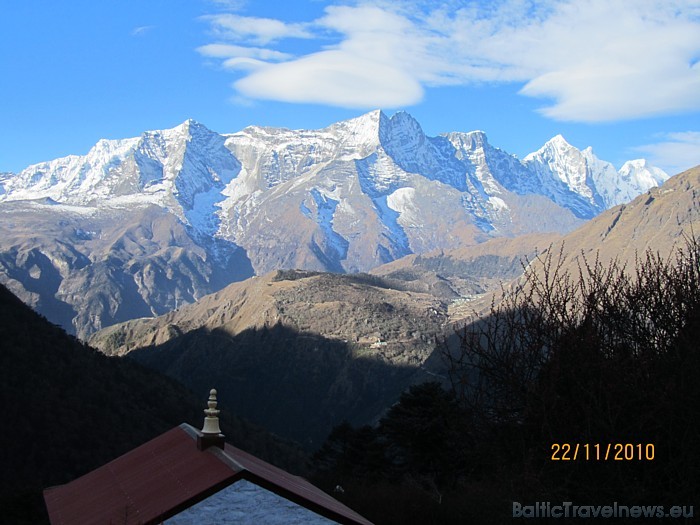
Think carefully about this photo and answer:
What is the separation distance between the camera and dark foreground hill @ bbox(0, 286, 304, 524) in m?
57.4

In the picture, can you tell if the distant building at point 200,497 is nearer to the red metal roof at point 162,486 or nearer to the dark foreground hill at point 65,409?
the red metal roof at point 162,486

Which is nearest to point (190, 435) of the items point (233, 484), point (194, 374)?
point (233, 484)

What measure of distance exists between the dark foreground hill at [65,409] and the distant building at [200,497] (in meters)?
33.4

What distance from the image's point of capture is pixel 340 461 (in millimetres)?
42656

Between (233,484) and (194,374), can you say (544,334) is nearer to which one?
(233,484)

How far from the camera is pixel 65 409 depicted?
213 feet

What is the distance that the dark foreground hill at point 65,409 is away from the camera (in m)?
57.4

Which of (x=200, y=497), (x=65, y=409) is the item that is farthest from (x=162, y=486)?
(x=65, y=409)

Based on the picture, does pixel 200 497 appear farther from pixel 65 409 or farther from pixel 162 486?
pixel 65 409

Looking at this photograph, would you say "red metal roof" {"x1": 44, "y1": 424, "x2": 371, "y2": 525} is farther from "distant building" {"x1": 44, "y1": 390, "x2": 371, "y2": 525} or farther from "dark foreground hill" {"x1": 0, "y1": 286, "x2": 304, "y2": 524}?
"dark foreground hill" {"x1": 0, "y1": 286, "x2": 304, "y2": 524}

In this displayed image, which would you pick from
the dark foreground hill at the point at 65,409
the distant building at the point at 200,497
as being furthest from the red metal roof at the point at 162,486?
the dark foreground hill at the point at 65,409

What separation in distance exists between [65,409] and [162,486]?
5421 centimetres

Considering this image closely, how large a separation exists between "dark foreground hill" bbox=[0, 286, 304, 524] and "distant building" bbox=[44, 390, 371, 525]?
109 feet

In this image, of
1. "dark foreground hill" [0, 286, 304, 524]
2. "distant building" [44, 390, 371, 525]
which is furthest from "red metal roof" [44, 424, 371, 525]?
"dark foreground hill" [0, 286, 304, 524]
